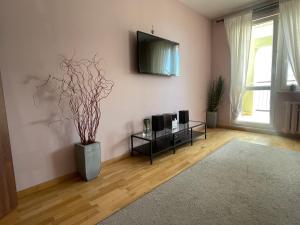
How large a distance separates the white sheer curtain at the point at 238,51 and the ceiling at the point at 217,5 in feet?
0.51

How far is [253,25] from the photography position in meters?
3.60

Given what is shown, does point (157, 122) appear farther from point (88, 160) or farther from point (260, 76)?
point (260, 76)

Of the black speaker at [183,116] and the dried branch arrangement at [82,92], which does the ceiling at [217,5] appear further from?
the dried branch arrangement at [82,92]

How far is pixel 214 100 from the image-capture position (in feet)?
13.7

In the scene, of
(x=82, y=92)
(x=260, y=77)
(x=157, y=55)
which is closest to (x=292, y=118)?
(x=260, y=77)

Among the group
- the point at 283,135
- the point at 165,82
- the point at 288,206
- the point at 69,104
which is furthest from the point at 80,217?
the point at 283,135

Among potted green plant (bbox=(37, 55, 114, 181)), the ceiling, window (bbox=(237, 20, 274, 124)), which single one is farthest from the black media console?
the ceiling

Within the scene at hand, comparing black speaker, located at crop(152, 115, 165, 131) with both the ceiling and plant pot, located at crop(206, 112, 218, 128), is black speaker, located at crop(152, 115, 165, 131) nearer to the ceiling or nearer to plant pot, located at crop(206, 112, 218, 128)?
plant pot, located at crop(206, 112, 218, 128)

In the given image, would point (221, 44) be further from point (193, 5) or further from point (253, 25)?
point (193, 5)

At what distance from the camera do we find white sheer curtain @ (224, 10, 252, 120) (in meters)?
3.55

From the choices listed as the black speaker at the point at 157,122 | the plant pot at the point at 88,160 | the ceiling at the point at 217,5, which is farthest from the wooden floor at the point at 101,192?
the ceiling at the point at 217,5

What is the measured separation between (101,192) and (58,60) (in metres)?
1.41

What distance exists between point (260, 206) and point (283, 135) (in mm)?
2617

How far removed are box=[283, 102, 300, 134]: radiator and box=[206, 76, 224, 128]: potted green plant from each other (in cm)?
126
